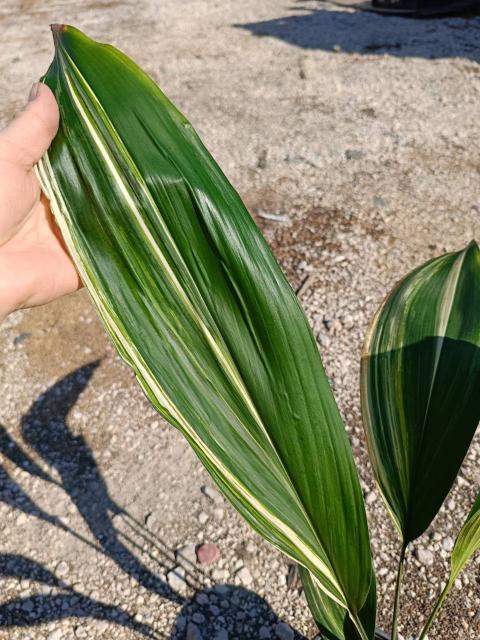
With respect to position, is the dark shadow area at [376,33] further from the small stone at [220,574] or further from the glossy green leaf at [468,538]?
the glossy green leaf at [468,538]

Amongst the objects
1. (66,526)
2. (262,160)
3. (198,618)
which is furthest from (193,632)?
(262,160)

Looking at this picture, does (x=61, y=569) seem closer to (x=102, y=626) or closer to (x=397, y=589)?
(x=102, y=626)

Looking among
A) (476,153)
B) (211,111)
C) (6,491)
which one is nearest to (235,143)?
(211,111)

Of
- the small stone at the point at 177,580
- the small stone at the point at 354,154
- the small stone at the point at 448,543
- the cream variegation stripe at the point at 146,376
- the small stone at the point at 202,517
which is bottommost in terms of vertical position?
the small stone at the point at 448,543

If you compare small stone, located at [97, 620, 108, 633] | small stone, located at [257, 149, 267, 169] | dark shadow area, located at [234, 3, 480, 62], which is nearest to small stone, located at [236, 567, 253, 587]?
small stone, located at [97, 620, 108, 633]

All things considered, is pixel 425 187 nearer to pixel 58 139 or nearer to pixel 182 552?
pixel 182 552

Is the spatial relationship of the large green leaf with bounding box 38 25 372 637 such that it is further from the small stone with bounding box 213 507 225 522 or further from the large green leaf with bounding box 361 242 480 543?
the small stone with bounding box 213 507 225 522

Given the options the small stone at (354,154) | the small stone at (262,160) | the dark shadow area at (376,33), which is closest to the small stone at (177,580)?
the small stone at (262,160)

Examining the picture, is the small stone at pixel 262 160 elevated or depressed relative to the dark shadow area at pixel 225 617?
elevated
